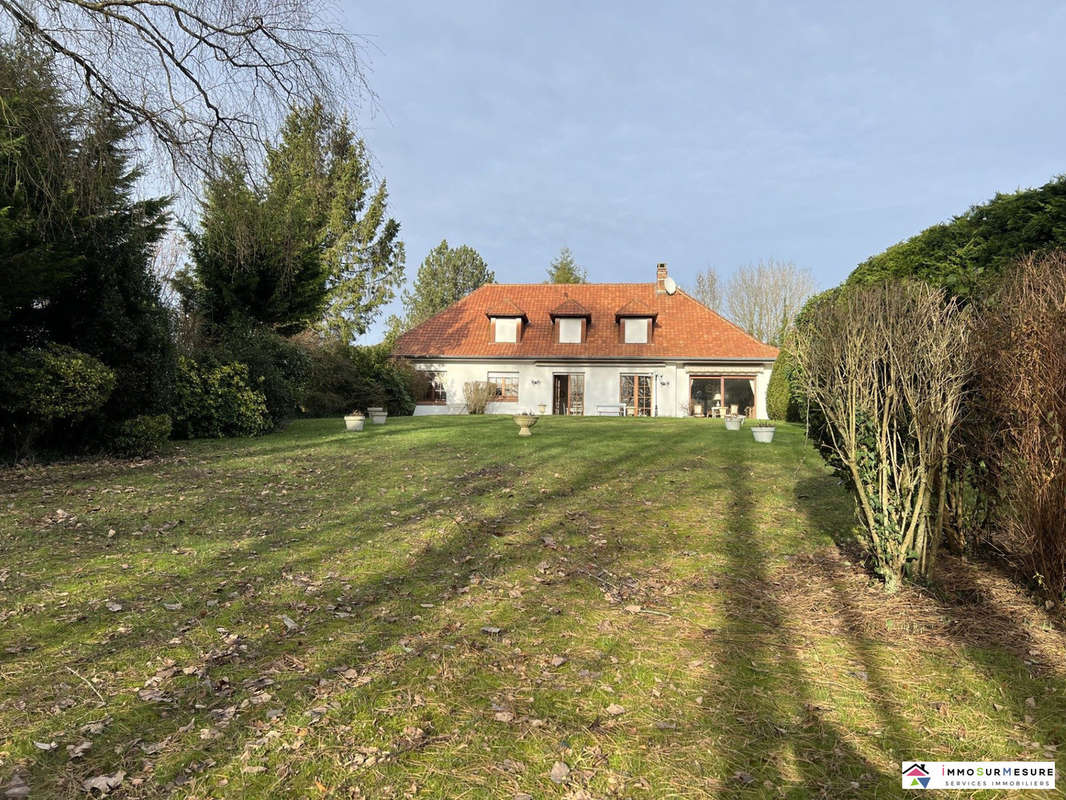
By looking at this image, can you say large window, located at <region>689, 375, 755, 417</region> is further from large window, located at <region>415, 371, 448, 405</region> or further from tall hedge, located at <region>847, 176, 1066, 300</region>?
tall hedge, located at <region>847, 176, 1066, 300</region>

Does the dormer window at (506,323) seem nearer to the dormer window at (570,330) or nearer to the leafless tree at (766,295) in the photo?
the dormer window at (570,330)

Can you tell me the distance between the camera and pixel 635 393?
25.7 m

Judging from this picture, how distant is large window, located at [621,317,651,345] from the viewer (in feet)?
86.3

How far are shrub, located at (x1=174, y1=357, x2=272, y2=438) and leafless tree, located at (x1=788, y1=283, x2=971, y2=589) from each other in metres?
13.4

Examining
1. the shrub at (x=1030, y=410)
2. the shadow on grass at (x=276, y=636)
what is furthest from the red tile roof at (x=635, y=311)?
the shrub at (x=1030, y=410)

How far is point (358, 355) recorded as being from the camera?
2273 centimetres

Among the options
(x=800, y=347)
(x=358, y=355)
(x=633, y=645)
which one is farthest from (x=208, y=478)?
(x=358, y=355)

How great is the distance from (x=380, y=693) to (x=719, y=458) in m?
8.24

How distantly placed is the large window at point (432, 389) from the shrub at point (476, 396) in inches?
67.9

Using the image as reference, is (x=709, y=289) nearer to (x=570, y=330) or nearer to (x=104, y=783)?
(x=570, y=330)

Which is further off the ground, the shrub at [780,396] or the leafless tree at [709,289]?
the leafless tree at [709,289]

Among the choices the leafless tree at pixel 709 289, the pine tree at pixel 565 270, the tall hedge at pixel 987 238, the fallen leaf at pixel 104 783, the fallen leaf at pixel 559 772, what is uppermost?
the pine tree at pixel 565 270

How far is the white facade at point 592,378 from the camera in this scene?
987 inches

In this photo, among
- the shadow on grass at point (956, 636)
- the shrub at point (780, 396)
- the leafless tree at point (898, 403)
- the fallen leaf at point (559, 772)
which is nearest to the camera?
the fallen leaf at point (559, 772)
